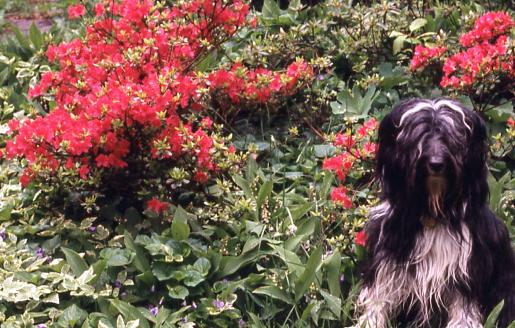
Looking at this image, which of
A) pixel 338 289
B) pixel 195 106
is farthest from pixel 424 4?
pixel 338 289

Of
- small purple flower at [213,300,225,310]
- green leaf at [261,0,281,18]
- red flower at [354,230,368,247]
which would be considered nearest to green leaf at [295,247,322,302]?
red flower at [354,230,368,247]

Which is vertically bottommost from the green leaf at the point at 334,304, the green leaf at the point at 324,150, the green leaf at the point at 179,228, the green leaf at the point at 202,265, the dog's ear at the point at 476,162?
the green leaf at the point at 334,304

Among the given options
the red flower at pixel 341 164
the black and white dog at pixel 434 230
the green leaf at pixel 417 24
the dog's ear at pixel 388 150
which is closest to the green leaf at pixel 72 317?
the black and white dog at pixel 434 230

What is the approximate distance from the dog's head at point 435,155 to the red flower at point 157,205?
133 cm

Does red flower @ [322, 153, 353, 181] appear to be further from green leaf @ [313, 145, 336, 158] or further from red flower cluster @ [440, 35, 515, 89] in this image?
red flower cluster @ [440, 35, 515, 89]

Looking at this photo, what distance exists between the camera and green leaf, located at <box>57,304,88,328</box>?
4789 mm

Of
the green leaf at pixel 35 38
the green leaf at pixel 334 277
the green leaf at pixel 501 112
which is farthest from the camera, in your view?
the green leaf at pixel 35 38

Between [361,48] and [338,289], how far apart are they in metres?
2.04

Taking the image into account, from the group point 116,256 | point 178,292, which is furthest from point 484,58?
point 116,256

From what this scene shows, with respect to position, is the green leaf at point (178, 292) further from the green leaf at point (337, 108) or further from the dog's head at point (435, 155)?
the green leaf at point (337, 108)

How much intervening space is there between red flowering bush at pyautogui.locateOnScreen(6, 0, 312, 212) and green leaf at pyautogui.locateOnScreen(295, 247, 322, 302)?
2.46 ft

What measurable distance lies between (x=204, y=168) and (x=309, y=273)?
0.80 m

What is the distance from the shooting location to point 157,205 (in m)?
5.24

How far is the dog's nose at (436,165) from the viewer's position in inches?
164
